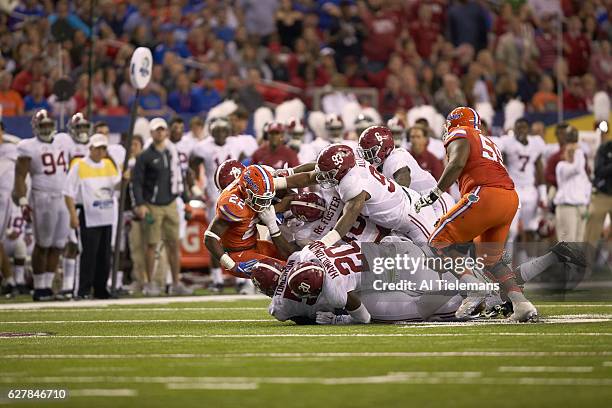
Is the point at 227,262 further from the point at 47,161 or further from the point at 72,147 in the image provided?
the point at 72,147

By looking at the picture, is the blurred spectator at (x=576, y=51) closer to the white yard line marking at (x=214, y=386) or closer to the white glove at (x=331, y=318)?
the white glove at (x=331, y=318)

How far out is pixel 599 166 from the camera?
19016 millimetres

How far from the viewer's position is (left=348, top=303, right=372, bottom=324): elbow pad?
445 inches

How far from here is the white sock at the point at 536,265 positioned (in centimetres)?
1177

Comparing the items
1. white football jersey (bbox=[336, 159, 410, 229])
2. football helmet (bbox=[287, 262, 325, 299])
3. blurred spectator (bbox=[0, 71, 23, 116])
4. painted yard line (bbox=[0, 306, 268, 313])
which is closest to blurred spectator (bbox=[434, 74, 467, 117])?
blurred spectator (bbox=[0, 71, 23, 116])

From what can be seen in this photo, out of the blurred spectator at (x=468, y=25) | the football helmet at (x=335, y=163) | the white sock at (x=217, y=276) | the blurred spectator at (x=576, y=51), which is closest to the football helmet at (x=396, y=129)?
the white sock at (x=217, y=276)

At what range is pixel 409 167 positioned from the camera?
45.3 ft

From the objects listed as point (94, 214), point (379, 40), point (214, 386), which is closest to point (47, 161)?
point (94, 214)

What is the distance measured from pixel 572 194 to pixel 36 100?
8141mm

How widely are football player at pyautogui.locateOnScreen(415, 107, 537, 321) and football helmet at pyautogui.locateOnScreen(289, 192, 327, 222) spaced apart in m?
1.22

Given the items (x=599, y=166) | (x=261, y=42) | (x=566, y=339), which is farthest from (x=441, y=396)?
(x=261, y=42)

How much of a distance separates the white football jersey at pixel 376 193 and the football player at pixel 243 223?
802 mm

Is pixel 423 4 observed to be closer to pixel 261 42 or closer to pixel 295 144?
pixel 261 42

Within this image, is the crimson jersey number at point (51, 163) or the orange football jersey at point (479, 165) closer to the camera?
the orange football jersey at point (479, 165)
